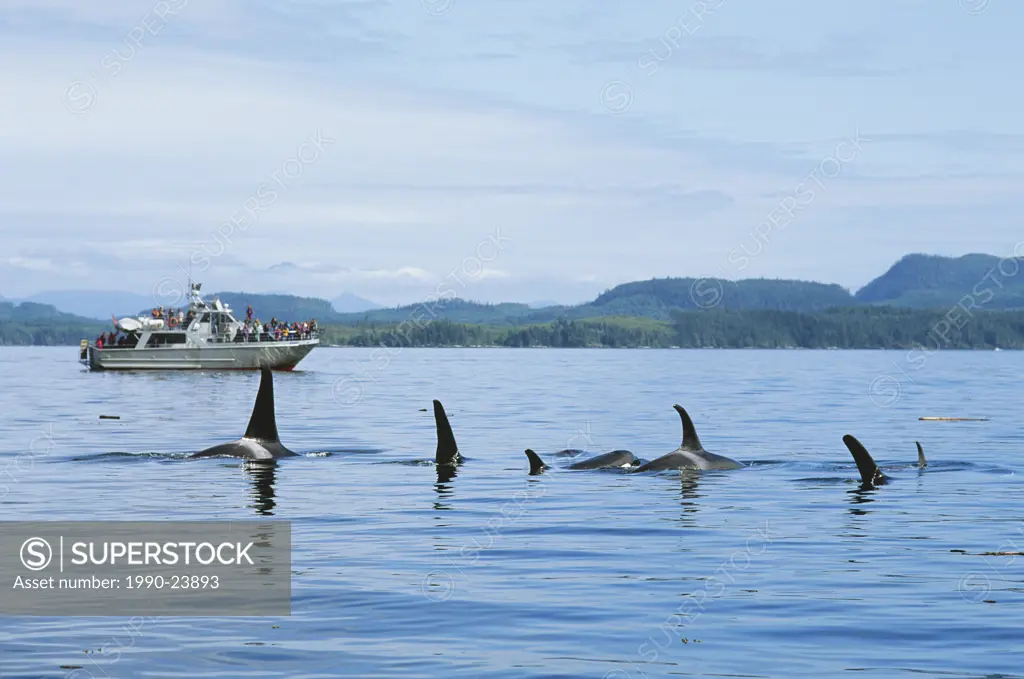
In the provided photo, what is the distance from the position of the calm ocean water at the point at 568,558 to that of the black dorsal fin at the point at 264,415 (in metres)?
0.92

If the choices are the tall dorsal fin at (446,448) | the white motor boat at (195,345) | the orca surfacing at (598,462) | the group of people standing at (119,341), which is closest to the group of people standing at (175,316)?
the white motor boat at (195,345)

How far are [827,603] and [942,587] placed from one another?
6.71ft

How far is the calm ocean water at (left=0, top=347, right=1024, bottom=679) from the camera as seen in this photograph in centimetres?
1296

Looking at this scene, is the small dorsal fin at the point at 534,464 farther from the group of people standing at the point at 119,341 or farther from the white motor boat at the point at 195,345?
the group of people standing at the point at 119,341

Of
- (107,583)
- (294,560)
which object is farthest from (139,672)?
(294,560)

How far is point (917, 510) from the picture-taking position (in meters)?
24.7

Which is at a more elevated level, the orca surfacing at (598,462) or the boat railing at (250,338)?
the boat railing at (250,338)

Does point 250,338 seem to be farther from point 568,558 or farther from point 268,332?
point 568,558

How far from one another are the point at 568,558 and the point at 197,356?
114 m

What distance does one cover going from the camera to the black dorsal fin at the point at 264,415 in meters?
30.2

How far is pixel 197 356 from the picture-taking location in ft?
425

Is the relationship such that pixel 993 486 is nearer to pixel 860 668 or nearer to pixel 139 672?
pixel 860 668

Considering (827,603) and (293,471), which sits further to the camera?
(293,471)

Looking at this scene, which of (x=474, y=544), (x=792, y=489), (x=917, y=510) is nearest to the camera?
(x=474, y=544)
